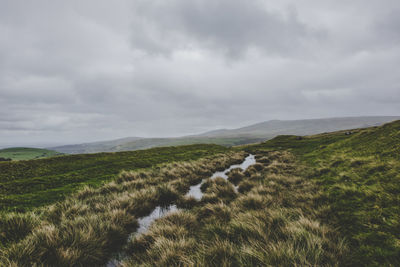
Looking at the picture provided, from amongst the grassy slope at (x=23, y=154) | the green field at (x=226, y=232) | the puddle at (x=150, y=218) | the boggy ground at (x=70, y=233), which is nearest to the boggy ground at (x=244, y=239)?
the green field at (x=226, y=232)

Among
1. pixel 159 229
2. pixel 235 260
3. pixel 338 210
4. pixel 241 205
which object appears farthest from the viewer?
pixel 241 205

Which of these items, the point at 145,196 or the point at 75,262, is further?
the point at 145,196

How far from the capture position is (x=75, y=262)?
9.05ft

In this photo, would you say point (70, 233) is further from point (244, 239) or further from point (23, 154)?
point (23, 154)

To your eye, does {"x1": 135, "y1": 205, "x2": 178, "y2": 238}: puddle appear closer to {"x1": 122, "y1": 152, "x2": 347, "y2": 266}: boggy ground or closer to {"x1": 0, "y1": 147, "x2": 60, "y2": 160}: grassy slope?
{"x1": 122, "y1": 152, "x2": 347, "y2": 266}: boggy ground

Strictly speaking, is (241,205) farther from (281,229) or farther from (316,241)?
(316,241)

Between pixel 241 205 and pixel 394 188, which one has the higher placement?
pixel 394 188

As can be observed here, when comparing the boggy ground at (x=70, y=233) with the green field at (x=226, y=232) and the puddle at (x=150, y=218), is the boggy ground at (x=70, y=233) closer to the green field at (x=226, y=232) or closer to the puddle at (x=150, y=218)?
the green field at (x=226, y=232)

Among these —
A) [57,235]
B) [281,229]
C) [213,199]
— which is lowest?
[213,199]

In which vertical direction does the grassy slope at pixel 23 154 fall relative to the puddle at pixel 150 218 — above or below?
below

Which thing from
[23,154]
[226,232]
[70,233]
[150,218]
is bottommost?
[23,154]

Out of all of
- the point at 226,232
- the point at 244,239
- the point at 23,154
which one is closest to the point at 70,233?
the point at 226,232

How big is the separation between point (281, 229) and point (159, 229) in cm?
273

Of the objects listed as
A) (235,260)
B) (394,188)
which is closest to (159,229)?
(235,260)
